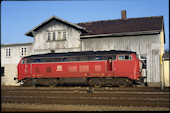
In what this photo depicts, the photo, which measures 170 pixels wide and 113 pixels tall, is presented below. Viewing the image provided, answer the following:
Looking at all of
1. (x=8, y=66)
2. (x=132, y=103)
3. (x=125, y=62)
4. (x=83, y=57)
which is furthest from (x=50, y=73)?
(x=132, y=103)

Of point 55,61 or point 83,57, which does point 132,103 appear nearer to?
point 83,57

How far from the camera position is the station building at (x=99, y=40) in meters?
23.4

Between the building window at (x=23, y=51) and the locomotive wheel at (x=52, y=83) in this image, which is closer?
the locomotive wheel at (x=52, y=83)

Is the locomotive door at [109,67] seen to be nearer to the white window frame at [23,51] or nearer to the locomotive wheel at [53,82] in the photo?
the locomotive wheel at [53,82]

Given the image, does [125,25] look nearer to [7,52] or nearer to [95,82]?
[95,82]

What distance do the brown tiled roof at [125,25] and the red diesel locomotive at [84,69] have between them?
5594 mm

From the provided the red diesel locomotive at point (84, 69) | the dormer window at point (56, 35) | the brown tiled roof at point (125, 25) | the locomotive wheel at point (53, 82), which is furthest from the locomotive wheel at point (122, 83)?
the dormer window at point (56, 35)

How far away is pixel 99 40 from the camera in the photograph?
84.2 ft

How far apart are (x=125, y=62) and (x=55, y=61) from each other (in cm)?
686

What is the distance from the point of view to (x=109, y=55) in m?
20.3

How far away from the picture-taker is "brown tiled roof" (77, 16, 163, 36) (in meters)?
25.0

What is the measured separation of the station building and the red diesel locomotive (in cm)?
326

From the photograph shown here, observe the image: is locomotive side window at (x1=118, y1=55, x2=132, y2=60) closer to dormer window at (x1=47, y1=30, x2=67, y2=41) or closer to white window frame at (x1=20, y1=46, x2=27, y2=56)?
dormer window at (x1=47, y1=30, x2=67, y2=41)

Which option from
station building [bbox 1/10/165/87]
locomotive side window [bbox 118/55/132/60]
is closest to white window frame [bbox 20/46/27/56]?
station building [bbox 1/10/165/87]
